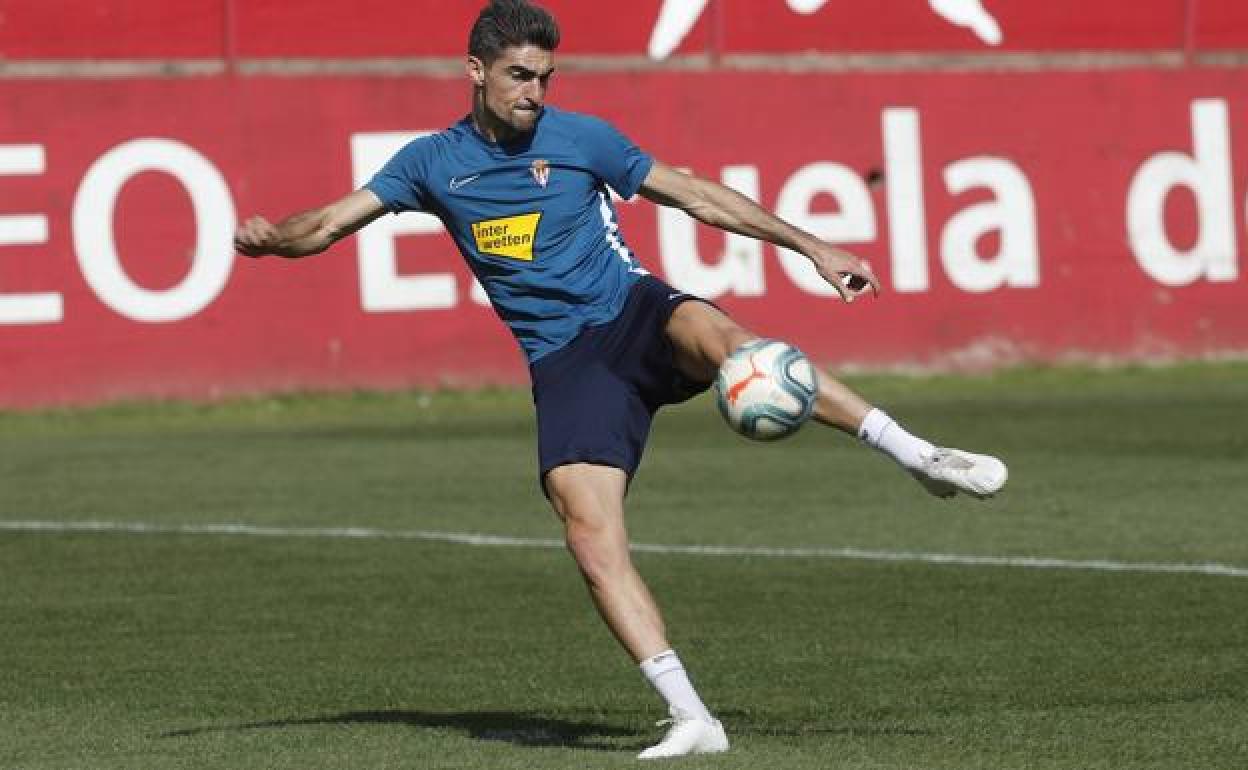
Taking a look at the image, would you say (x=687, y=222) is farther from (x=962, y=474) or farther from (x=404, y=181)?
(x=962, y=474)

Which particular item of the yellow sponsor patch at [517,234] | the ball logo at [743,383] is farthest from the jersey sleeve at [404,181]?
the ball logo at [743,383]

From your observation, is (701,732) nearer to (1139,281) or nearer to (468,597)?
(468,597)

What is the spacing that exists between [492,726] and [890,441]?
174 cm

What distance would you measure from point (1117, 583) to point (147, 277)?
Answer: 40.2 ft

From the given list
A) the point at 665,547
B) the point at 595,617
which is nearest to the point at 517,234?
the point at 595,617

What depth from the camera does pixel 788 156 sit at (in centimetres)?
2592

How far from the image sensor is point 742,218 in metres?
9.26

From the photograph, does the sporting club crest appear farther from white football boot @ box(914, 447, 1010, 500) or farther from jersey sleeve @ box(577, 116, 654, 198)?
white football boot @ box(914, 447, 1010, 500)

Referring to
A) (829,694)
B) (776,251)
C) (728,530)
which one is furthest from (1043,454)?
(829,694)

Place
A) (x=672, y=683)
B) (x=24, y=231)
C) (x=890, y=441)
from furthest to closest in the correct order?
(x=24, y=231) < (x=890, y=441) < (x=672, y=683)

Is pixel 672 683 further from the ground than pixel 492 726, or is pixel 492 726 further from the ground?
pixel 672 683

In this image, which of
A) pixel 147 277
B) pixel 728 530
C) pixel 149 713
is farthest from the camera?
pixel 147 277

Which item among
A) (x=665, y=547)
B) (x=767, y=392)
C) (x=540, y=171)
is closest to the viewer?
(x=767, y=392)

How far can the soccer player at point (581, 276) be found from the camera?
9.00 m
